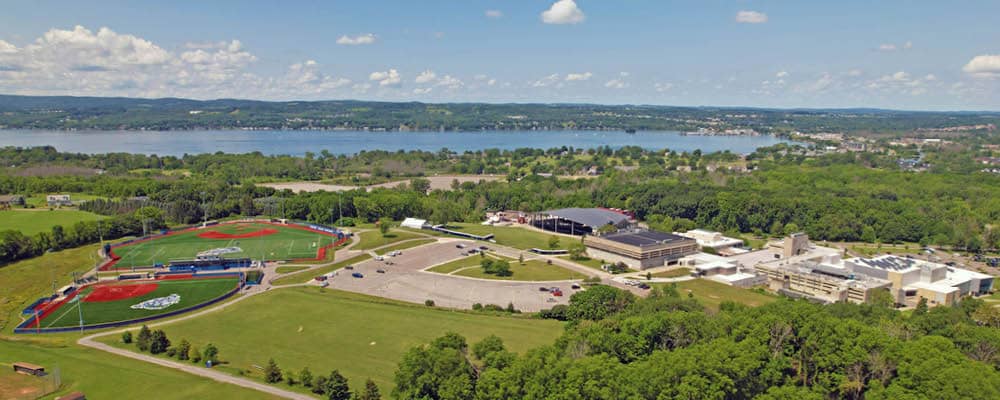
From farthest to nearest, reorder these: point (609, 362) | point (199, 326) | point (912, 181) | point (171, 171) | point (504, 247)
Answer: point (171, 171), point (912, 181), point (504, 247), point (199, 326), point (609, 362)

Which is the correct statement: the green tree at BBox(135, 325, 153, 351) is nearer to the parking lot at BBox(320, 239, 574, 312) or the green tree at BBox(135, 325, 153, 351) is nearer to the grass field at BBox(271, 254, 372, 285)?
the grass field at BBox(271, 254, 372, 285)

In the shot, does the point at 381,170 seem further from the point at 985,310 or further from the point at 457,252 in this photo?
the point at 985,310

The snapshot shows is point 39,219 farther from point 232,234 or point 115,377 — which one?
point 115,377

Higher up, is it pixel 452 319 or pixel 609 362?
pixel 609 362

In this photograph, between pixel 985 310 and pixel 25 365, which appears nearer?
pixel 25 365

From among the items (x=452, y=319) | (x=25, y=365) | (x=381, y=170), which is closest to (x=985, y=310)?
(x=452, y=319)

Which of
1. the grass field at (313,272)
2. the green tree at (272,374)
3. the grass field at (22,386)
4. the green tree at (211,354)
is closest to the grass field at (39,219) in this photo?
the grass field at (313,272)

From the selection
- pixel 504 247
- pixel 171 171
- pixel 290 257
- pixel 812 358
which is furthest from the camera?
pixel 171 171
